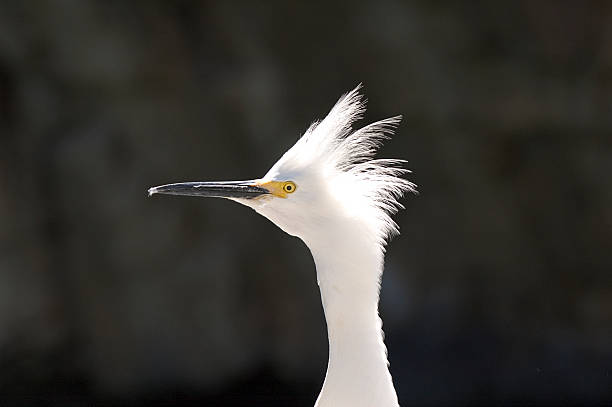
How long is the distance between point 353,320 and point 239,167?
12.8 ft

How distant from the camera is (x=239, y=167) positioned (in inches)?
243

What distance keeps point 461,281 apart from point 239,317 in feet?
5.41

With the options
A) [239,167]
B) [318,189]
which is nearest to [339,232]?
[318,189]

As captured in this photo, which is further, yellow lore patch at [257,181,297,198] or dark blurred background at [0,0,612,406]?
dark blurred background at [0,0,612,406]

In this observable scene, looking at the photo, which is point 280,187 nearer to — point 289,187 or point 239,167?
point 289,187

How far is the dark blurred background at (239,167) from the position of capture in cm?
582

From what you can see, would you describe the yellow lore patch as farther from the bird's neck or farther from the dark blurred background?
the dark blurred background

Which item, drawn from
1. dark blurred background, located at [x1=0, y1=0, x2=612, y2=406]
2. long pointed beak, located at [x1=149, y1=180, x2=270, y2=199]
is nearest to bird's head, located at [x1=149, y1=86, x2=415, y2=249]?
long pointed beak, located at [x1=149, y1=180, x2=270, y2=199]

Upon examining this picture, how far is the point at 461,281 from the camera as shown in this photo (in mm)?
6484

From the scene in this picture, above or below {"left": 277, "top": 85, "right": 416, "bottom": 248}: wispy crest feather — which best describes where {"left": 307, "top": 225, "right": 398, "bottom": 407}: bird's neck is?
below

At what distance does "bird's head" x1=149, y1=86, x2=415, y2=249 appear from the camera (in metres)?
2.38

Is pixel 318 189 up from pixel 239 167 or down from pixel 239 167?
down

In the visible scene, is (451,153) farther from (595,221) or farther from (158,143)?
(158,143)

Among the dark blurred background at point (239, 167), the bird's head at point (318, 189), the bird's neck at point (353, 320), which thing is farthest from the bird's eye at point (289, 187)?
the dark blurred background at point (239, 167)
